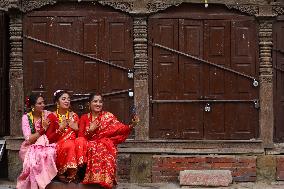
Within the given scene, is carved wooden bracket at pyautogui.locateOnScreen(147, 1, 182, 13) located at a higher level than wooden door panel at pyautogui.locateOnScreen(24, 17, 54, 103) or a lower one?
higher

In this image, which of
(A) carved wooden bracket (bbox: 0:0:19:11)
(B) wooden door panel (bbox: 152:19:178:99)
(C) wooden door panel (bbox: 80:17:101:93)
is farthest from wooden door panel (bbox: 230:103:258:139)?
(A) carved wooden bracket (bbox: 0:0:19:11)

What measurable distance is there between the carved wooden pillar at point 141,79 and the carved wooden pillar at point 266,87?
1901mm

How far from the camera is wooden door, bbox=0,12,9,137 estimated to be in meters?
8.98

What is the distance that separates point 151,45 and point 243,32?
1543mm

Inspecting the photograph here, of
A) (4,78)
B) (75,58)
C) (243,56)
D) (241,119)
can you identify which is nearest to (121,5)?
(75,58)

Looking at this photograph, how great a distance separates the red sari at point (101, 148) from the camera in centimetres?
641

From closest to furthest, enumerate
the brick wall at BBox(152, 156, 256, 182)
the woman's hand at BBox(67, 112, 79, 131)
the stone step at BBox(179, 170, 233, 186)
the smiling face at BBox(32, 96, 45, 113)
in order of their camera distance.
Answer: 1. the woman's hand at BBox(67, 112, 79, 131)
2. the smiling face at BBox(32, 96, 45, 113)
3. the stone step at BBox(179, 170, 233, 186)
4. the brick wall at BBox(152, 156, 256, 182)

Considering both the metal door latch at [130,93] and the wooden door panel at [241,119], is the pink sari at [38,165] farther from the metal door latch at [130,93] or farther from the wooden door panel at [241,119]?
the wooden door panel at [241,119]

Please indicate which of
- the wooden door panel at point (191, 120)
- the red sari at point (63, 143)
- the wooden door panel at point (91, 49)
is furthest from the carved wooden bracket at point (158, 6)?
the red sari at point (63, 143)

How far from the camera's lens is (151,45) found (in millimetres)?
8898

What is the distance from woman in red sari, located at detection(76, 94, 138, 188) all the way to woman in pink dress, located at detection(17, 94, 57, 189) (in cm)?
38

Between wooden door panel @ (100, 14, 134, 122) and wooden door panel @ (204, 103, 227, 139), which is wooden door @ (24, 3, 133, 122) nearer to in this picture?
wooden door panel @ (100, 14, 134, 122)

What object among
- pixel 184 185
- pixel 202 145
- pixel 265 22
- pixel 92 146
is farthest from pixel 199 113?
pixel 92 146

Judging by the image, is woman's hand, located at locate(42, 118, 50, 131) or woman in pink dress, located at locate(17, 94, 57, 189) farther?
woman's hand, located at locate(42, 118, 50, 131)
